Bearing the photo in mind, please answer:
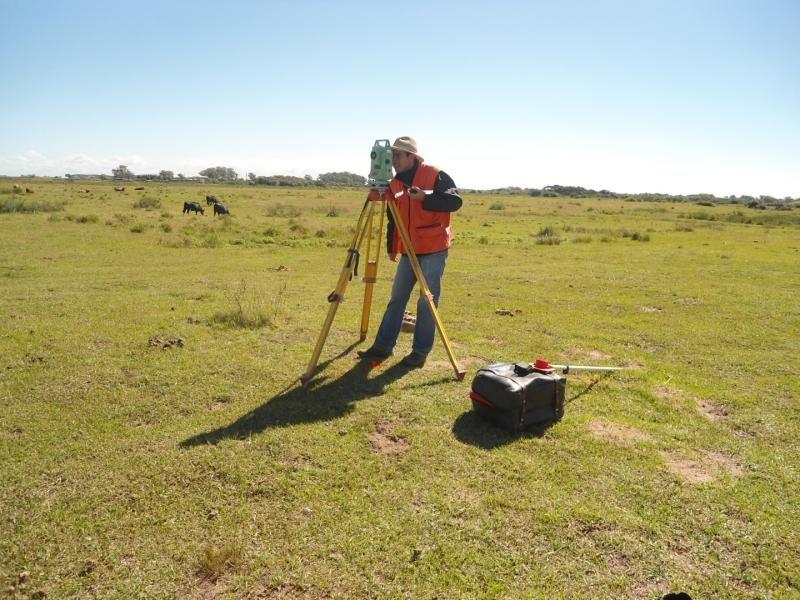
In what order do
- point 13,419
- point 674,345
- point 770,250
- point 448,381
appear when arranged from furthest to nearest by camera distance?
1. point 770,250
2. point 674,345
3. point 448,381
4. point 13,419

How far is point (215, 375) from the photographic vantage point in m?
6.21

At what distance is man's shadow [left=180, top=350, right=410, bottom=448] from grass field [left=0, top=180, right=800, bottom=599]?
0.10 feet

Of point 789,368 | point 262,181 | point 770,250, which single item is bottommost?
point 789,368

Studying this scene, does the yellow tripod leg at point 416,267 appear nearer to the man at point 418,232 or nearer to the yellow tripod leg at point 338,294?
the man at point 418,232

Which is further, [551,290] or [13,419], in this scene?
[551,290]

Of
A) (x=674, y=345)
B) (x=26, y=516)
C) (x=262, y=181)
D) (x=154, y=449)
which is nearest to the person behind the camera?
(x=26, y=516)

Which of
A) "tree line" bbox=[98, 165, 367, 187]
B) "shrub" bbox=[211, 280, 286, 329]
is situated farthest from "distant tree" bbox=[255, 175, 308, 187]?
"shrub" bbox=[211, 280, 286, 329]

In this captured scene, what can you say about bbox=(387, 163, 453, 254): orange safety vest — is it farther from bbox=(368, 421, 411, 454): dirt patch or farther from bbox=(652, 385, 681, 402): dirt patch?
bbox=(652, 385, 681, 402): dirt patch

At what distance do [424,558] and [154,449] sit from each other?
8.78 ft

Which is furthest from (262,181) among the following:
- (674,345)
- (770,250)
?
(674,345)

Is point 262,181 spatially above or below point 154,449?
above

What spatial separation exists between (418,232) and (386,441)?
2.64 meters

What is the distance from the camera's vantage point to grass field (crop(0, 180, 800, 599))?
322 centimetres

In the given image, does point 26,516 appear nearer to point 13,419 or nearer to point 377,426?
point 13,419
